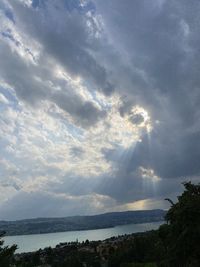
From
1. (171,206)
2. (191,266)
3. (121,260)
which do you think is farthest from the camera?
(121,260)

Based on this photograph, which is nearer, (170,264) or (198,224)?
(198,224)

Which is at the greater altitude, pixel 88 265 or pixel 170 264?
pixel 88 265

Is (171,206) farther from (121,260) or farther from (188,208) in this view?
(121,260)

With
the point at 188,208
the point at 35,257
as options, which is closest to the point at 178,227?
the point at 188,208

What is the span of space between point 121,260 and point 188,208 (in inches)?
3784

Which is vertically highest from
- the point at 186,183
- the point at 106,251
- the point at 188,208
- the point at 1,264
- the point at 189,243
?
the point at 106,251

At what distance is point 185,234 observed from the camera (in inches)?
1500

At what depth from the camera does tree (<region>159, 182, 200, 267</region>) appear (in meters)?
37.9

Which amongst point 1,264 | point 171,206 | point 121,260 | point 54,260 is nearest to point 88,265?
point 121,260

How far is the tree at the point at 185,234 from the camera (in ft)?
124

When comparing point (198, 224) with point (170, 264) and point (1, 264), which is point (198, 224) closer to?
point (170, 264)

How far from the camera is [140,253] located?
134m

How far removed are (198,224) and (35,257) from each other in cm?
13195

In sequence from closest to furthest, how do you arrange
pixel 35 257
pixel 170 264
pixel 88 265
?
1. pixel 170 264
2. pixel 88 265
3. pixel 35 257
